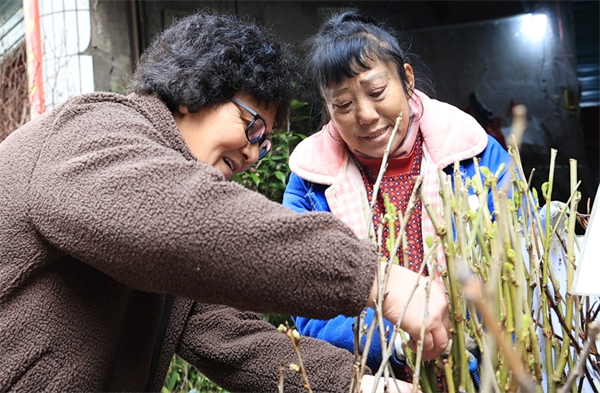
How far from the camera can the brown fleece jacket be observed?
955mm

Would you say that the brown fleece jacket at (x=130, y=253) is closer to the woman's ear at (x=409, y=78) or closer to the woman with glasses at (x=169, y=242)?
the woman with glasses at (x=169, y=242)

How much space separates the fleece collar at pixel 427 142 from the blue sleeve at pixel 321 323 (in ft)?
0.14

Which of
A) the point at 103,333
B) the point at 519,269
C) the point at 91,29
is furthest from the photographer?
the point at 91,29

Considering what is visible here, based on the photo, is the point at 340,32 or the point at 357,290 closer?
Answer: the point at 357,290

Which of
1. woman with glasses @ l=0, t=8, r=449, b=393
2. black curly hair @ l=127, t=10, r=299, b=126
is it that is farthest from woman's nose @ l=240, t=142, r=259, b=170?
black curly hair @ l=127, t=10, r=299, b=126

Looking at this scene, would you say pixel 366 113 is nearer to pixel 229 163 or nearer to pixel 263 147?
pixel 263 147

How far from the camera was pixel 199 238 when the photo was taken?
3.10ft

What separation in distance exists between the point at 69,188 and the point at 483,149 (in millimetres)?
1126

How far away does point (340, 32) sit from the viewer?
1.88m

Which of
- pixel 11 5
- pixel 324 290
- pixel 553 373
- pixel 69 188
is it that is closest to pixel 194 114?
pixel 69 188

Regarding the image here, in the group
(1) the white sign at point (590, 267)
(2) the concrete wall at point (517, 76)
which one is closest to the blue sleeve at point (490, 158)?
(1) the white sign at point (590, 267)

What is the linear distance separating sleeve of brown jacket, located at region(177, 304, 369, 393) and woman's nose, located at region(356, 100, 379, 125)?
1.92 ft

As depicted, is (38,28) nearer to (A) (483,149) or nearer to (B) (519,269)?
A: (A) (483,149)

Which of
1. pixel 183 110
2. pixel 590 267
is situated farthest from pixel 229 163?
pixel 590 267
